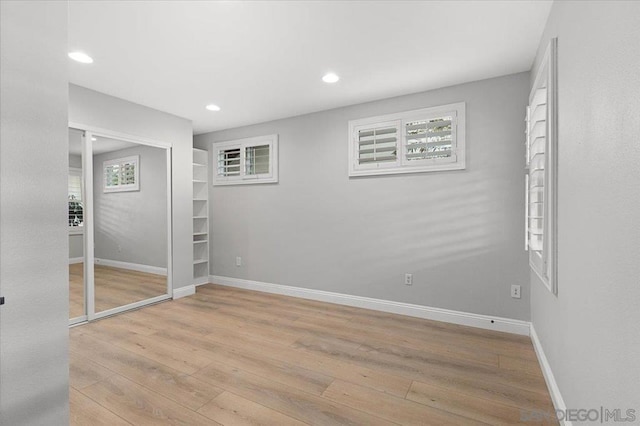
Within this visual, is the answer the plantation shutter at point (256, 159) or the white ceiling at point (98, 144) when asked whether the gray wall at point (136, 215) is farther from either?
the plantation shutter at point (256, 159)

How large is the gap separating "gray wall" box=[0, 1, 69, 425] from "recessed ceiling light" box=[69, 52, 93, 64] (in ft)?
5.79

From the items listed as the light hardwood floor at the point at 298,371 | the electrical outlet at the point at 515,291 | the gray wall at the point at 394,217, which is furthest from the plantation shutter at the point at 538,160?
the light hardwood floor at the point at 298,371

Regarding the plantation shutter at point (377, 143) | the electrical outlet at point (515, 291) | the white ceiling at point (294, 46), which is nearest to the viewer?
the white ceiling at point (294, 46)

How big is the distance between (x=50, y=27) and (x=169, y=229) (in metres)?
3.28

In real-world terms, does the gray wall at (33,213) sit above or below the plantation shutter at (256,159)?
below

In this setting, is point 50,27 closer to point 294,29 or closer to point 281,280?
point 294,29

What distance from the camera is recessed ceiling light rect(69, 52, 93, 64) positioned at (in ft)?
8.35

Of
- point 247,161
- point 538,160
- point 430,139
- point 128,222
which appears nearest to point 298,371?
point 538,160

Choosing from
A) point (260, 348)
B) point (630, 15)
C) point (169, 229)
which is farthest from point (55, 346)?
point (169, 229)

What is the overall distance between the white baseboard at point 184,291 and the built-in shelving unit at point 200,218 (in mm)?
510

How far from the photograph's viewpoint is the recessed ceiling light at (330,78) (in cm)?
→ 298

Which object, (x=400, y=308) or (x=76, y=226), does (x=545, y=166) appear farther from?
(x=76, y=226)

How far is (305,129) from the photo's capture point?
417 centimetres

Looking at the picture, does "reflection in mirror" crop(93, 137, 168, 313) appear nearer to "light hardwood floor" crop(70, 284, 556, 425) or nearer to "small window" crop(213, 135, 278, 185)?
"light hardwood floor" crop(70, 284, 556, 425)
